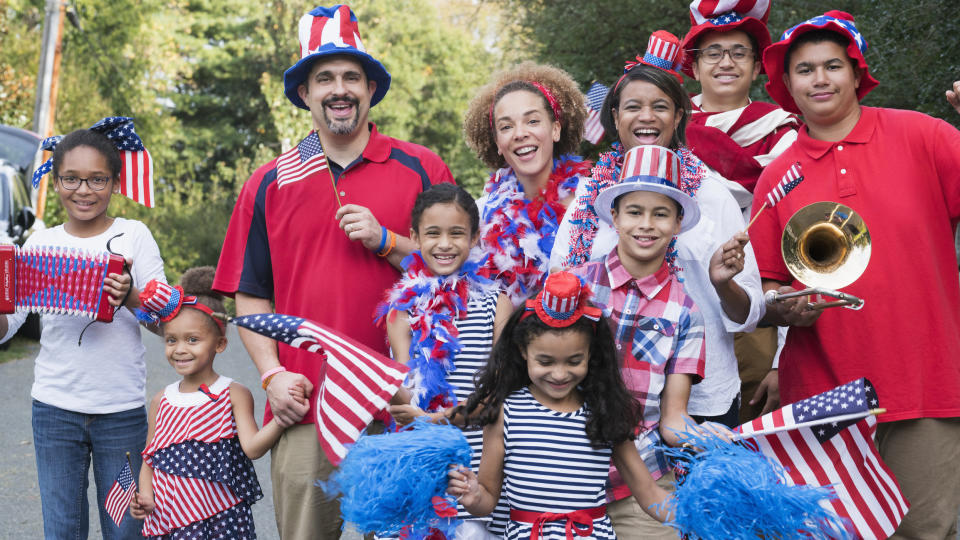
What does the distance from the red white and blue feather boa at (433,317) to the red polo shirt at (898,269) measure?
1373 mm

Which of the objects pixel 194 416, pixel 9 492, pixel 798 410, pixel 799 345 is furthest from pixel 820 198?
pixel 9 492

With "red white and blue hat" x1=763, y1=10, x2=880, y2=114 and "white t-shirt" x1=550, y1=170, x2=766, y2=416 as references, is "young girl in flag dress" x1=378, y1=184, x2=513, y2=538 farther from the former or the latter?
"red white and blue hat" x1=763, y1=10, x2=880, y2=114

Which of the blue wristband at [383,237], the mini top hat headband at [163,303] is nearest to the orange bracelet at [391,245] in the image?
the blue wristband at [383,237]

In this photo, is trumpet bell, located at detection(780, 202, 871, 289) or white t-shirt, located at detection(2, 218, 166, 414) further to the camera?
white t-shirt, located at detection(2, 218, 166, 414)

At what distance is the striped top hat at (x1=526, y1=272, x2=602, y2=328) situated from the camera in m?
3.15

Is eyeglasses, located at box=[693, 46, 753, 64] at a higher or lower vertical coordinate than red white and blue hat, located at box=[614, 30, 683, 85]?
higher

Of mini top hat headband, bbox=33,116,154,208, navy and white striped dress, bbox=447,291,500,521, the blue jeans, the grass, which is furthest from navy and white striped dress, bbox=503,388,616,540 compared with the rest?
the grass

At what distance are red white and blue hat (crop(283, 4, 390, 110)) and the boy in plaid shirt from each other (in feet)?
4.35

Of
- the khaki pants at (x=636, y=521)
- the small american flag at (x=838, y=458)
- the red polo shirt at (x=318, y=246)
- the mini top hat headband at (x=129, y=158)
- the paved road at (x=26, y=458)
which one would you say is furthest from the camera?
the paved road at (x=26, y=458)

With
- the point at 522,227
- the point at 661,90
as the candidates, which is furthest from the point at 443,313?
the point at 661,90

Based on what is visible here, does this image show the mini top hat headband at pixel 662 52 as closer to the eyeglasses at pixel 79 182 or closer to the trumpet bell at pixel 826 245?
the trumpet bell at pixel 826 245

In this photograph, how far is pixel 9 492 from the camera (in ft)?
23.4

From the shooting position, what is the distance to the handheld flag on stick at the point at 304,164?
3953mm

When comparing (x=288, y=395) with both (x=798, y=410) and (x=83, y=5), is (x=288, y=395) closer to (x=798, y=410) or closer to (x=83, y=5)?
(x=798, y=410)
